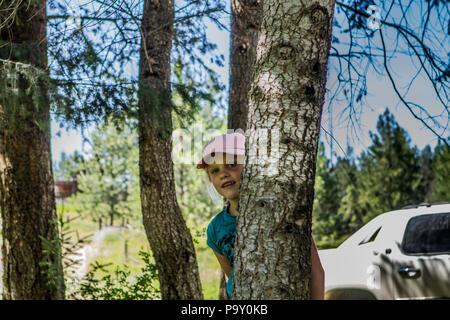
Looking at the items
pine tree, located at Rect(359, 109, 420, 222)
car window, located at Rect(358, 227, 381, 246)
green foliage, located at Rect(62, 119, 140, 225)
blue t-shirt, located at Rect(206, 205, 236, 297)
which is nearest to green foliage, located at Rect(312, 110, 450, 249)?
pine tree, located at Rect(359, 109, 420, 222)

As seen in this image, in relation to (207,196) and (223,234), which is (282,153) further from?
(207,196)

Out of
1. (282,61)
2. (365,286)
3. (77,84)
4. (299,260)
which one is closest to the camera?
(299,260)

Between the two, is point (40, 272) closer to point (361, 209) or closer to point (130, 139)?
point (130, 139)

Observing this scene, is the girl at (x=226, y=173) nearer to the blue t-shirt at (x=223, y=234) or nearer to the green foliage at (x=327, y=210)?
the blue t-shirt at (x=223, y=234)

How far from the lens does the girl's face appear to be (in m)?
2.06

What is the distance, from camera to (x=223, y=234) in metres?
2.12

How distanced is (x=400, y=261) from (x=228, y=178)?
414 centimetres

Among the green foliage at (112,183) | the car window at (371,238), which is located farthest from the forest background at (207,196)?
the car window at (371,238)

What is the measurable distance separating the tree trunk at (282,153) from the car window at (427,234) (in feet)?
14.1

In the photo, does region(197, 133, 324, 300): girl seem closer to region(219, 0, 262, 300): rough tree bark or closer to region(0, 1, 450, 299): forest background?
region(219, 0, 262, 300): rough tree bark

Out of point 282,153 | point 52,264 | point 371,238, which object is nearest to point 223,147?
point 282,153
